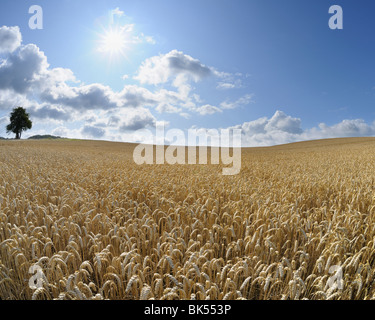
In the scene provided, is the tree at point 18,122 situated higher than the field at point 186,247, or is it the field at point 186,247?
the tree at point 18,122

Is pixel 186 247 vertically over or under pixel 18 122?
under

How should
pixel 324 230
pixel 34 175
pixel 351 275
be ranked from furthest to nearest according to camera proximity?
1. pixel 34 175
2. pixel 324 230
3. pixel 351 275

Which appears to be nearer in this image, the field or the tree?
the field

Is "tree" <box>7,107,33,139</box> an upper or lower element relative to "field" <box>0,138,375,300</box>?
upper

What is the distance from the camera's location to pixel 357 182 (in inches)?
313

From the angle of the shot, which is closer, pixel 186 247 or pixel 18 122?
pixel 186 247

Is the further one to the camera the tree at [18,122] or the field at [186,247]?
the tree at [18,122]

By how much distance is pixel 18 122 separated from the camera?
79.5 meters

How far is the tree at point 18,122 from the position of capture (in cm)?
7919

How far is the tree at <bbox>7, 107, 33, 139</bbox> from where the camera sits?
260 ft
